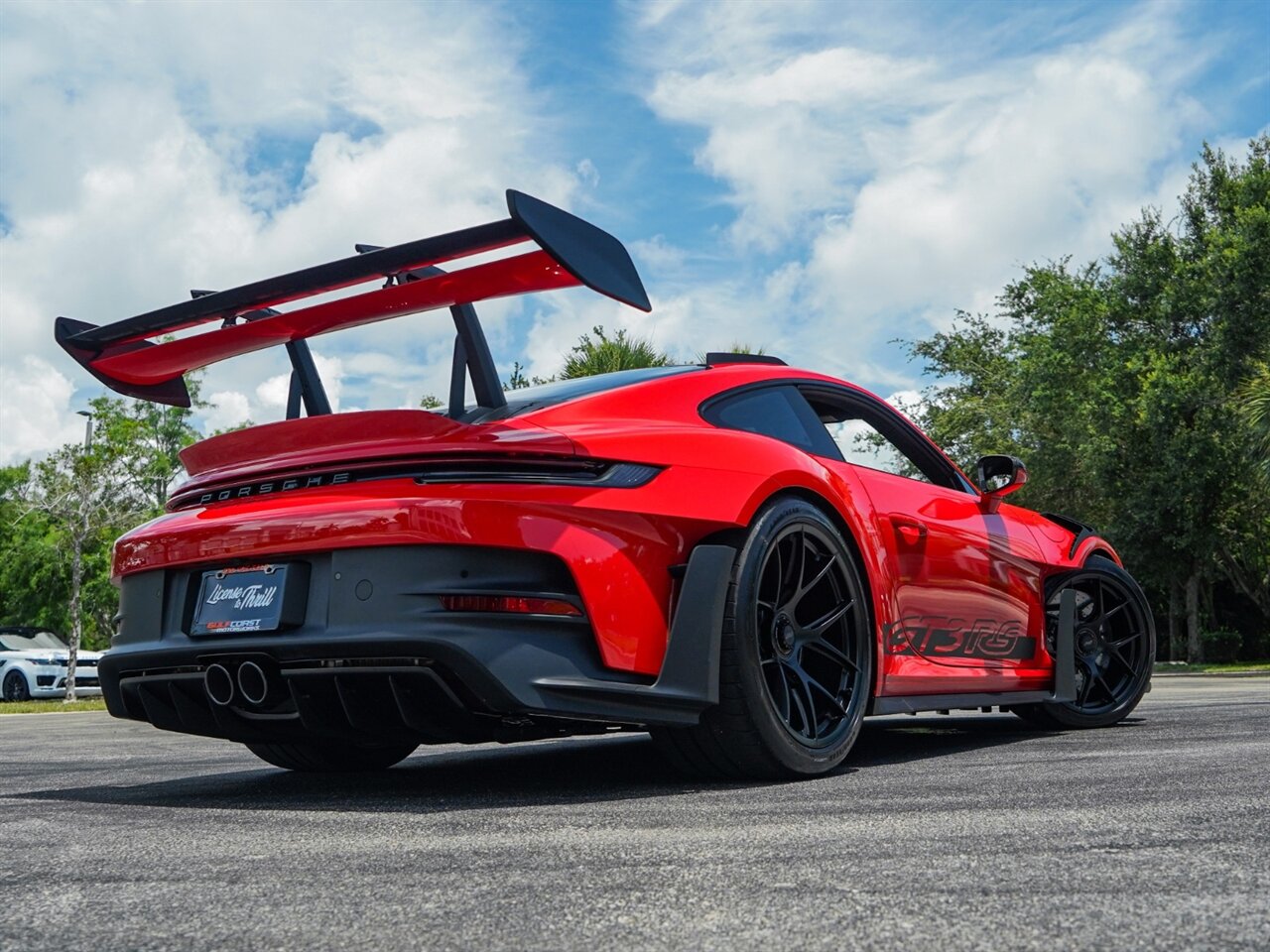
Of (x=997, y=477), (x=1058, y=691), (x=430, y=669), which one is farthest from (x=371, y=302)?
(x=1058, y=691)

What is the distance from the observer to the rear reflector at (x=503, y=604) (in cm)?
340

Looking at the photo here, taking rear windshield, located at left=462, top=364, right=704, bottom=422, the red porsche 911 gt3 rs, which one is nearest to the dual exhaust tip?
the red porsche 911 gt3 rs

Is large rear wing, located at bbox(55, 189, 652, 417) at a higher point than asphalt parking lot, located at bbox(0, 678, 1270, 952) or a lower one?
higher

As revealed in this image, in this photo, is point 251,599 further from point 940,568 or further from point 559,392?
point 940,568

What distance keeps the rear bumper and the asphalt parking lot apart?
226mm

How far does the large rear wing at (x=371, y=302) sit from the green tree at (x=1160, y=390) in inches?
1009

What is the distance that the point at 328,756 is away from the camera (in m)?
4.84

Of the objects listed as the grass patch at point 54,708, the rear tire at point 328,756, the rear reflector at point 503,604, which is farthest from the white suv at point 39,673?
the rear reflector at point 503,604

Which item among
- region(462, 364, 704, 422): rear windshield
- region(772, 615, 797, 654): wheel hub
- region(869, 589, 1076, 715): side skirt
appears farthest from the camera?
region(869, 589, 1076, 715): side skirt

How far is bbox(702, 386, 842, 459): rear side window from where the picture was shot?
4.24m

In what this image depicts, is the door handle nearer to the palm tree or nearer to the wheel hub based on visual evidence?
the wheel hub

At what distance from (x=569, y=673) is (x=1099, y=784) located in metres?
1.46

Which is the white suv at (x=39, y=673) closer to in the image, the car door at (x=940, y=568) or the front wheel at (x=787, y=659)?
the car door at (x=940, y=568)

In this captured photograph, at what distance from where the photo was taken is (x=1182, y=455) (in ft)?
96.0
